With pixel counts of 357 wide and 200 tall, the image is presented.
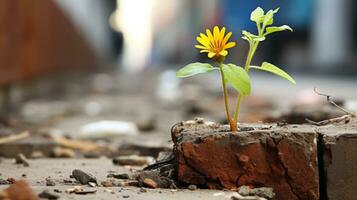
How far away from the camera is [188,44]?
78.6 ft

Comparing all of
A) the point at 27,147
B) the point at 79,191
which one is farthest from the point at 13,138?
the point at 79,191

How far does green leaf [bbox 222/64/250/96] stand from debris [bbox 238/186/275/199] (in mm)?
267

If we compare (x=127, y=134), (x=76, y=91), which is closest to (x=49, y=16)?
(x=76, y=91)

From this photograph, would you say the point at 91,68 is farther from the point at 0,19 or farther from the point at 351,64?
the point at 0,19

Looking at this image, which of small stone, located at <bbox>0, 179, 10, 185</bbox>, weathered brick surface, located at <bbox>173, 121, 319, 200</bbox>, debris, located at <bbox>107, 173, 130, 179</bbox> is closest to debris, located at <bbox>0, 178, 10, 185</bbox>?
small stone, located at <bbox>0, 179, 10, 185</bbox>

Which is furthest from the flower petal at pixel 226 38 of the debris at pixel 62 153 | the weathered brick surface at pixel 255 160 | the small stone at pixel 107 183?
the debris at pixel 62 153

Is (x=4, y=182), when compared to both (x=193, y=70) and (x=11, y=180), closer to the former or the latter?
(x=11, y=180)

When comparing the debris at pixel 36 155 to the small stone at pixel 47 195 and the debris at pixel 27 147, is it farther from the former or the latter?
the small stone at pixel 47 195

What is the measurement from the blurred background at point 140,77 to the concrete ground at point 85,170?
74 cm

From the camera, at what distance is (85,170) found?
7.34ft

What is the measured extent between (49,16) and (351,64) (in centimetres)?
779

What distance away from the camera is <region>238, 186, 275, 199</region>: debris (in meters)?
1.75

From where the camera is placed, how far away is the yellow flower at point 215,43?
179 cm

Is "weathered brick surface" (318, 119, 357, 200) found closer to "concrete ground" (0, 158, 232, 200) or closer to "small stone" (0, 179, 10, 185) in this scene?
"concrete ground" (0, 158, 232, 200)
